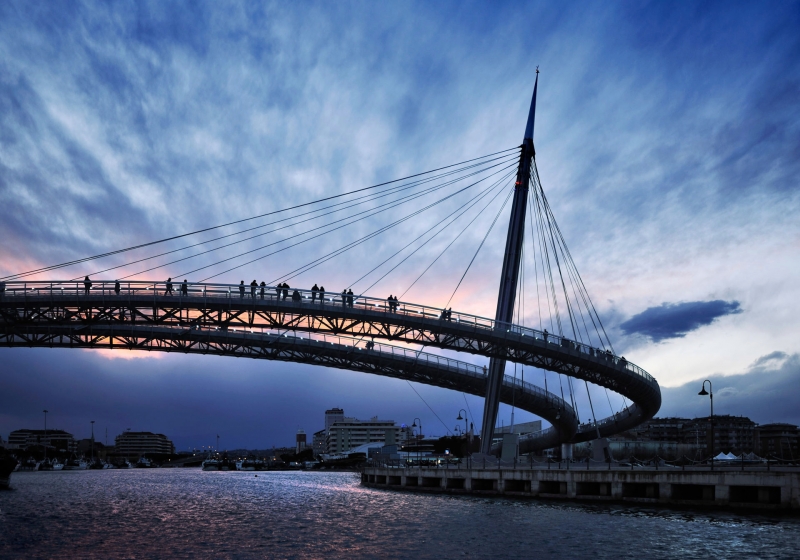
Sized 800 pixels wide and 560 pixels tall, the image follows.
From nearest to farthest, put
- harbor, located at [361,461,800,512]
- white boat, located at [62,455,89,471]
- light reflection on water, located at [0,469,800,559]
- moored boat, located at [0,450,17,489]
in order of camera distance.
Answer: light reflection on water, located at [0,469,800,559], harbor, located at [361,461,800,512], moored boat, located at [0,450,17,489], white boat, located at [62,455,89,471]

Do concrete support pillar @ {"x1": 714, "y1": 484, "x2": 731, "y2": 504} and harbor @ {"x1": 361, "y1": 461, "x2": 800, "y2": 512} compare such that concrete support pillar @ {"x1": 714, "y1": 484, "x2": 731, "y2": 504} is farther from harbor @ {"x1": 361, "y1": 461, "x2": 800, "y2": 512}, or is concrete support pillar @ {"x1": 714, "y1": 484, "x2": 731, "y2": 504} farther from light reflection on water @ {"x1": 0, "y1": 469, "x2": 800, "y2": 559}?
light reflection on water @ {"x1": 0, "y1": 469, "x2": 800, "y2": 559}

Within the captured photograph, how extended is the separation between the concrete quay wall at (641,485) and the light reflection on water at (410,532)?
1025mm

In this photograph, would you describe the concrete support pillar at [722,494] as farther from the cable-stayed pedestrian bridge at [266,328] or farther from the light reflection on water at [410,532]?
the cable-stayed pedestrian bridge at [266,328]

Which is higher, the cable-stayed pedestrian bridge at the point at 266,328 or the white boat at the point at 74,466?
the cable-stayed pedestrian bridge at the point at 266,328

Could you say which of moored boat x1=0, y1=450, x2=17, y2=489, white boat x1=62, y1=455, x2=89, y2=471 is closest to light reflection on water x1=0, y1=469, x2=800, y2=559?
moored boat x1=0, y1=450, x2=17, y2=489

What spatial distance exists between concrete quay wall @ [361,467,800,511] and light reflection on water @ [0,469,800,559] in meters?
1.03

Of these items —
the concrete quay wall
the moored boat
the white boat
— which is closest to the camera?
the concrete quay wall

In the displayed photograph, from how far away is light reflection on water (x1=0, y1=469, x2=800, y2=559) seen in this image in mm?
21281

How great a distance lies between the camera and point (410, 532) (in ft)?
86.7

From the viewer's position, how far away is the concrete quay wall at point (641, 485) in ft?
86.5

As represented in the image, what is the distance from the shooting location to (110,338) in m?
51.0

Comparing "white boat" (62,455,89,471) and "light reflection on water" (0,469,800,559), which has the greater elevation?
"light reflection on water" (0,469,800,559)

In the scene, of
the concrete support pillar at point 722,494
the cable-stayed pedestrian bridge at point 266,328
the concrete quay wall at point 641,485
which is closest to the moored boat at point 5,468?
the cable-stayed pedestrian bridge at point 266,328

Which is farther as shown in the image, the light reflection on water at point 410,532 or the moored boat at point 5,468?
the moored boat at point 5,468
